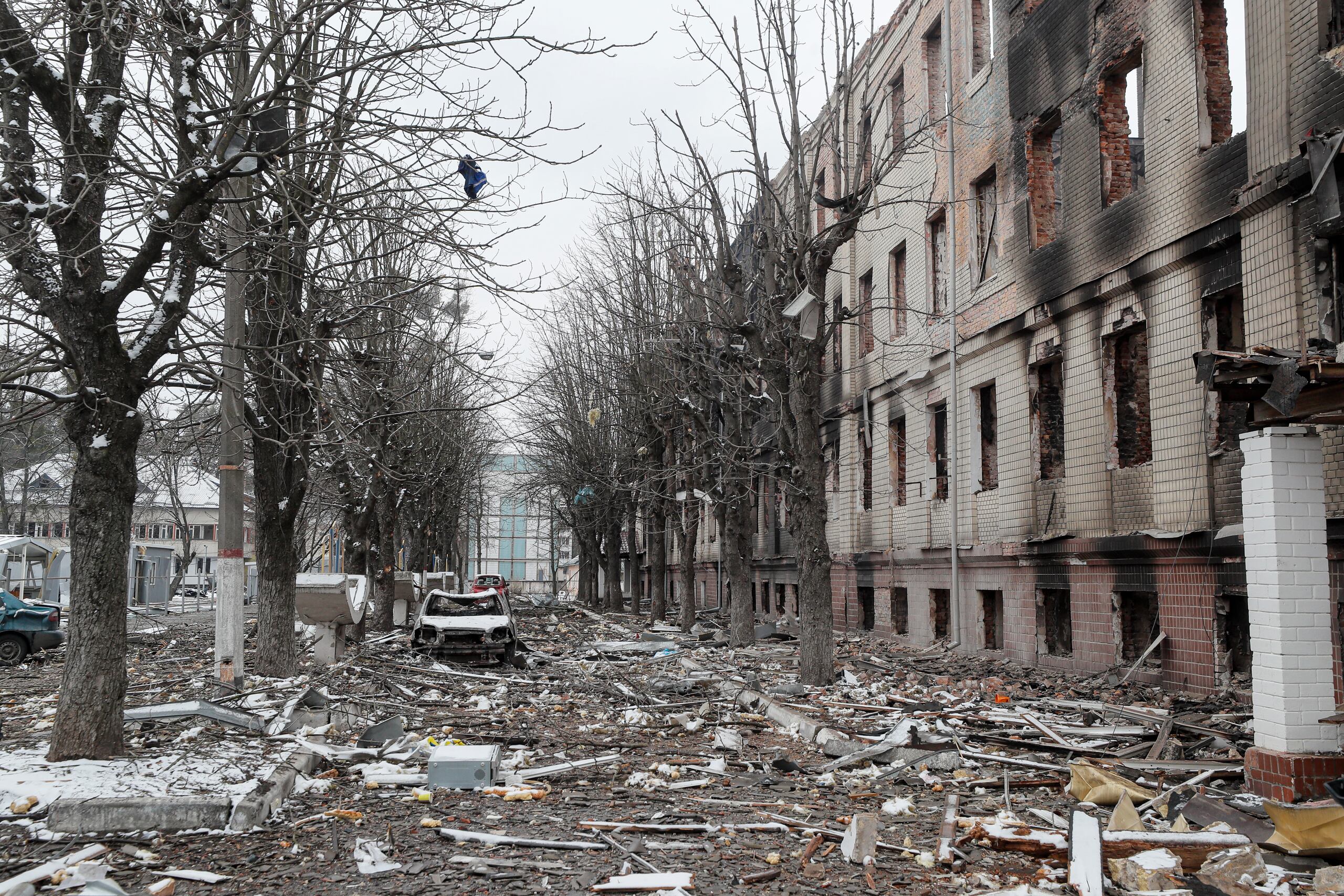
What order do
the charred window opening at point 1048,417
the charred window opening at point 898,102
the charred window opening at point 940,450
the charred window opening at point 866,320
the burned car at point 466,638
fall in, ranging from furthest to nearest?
the charred window opening at point 866,320
the charred window opening at point 898,102
the charred window opening at point 940,450
the burned car at point 466,638
the charred window opening at point 1048,417

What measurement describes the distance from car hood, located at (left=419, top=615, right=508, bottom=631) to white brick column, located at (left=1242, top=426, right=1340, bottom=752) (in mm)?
12850

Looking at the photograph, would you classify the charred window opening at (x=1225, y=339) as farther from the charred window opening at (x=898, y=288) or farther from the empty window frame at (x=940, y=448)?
the charred window opening at (x=898, y=288)

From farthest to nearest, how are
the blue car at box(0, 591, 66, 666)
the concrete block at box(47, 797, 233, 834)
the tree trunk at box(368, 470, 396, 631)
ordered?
1. the tree trunk at box(368, 470, 396, 631)
2. the blue car at box(0, 591, 66, 666)
3. the concrete block at box(47, 797, 233, 834)

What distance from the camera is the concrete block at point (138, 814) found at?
6.52 meters

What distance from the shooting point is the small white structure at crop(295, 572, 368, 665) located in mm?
15477

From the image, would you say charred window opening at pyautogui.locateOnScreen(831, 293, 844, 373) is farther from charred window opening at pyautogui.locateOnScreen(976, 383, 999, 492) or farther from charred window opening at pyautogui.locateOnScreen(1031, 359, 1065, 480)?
charred window opening at pyautogui.locateOnScreen(1031, 359, 1065, 480)

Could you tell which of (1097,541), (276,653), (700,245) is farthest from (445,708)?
(700,245)

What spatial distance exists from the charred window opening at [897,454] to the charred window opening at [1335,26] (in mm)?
13201

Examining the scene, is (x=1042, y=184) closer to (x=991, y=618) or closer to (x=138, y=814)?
(x=991, y=618)

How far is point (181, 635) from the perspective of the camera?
1005 inches

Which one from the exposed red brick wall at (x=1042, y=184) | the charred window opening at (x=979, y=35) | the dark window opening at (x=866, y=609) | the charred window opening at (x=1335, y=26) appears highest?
the charred window opening at (x=979, y=35)

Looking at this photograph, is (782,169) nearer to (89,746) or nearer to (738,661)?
(738,661)

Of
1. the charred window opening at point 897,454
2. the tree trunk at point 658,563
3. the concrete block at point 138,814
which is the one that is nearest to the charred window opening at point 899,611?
the charred window opening at point 897,454

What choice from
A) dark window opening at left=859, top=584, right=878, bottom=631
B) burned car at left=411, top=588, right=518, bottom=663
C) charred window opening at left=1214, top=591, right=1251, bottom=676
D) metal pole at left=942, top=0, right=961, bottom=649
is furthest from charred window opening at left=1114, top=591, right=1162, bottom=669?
dark window opening at left=859, top=584, right=878, bottom=631
